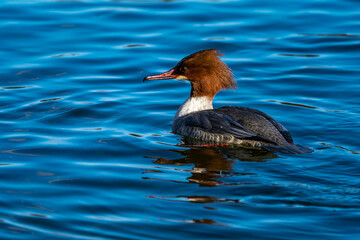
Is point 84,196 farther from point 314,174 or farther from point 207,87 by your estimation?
point 207,87

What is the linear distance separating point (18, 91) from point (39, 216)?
470 centimetres

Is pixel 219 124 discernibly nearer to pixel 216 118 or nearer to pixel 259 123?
pixel 216 118

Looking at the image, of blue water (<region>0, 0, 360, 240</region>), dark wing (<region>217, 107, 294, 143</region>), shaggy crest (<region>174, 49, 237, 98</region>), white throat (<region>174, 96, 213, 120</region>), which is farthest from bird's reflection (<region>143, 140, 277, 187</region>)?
shaggy crest (<region>174, 49, 237, 98</region>)

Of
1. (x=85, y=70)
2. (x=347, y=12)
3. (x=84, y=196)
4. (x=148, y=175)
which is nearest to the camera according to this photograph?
(x=84, y=196)

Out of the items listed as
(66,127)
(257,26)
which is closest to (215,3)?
(257,26)

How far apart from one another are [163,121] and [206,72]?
944 mm

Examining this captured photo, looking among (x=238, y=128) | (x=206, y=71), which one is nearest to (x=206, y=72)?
(x=206, y=71)

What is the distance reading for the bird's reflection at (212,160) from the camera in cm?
709

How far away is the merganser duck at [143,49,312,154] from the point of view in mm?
7973

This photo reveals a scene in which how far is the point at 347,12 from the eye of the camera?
47.6 ft

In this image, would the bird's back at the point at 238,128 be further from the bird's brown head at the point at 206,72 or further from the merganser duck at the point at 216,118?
the bird's brown head at the point at 206,72

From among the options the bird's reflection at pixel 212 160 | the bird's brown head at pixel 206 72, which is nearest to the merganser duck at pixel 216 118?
the bird's brown head at pixel 206 72

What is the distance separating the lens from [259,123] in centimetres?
810

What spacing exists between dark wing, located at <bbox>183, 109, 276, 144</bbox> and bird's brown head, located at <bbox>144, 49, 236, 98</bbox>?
53cm
